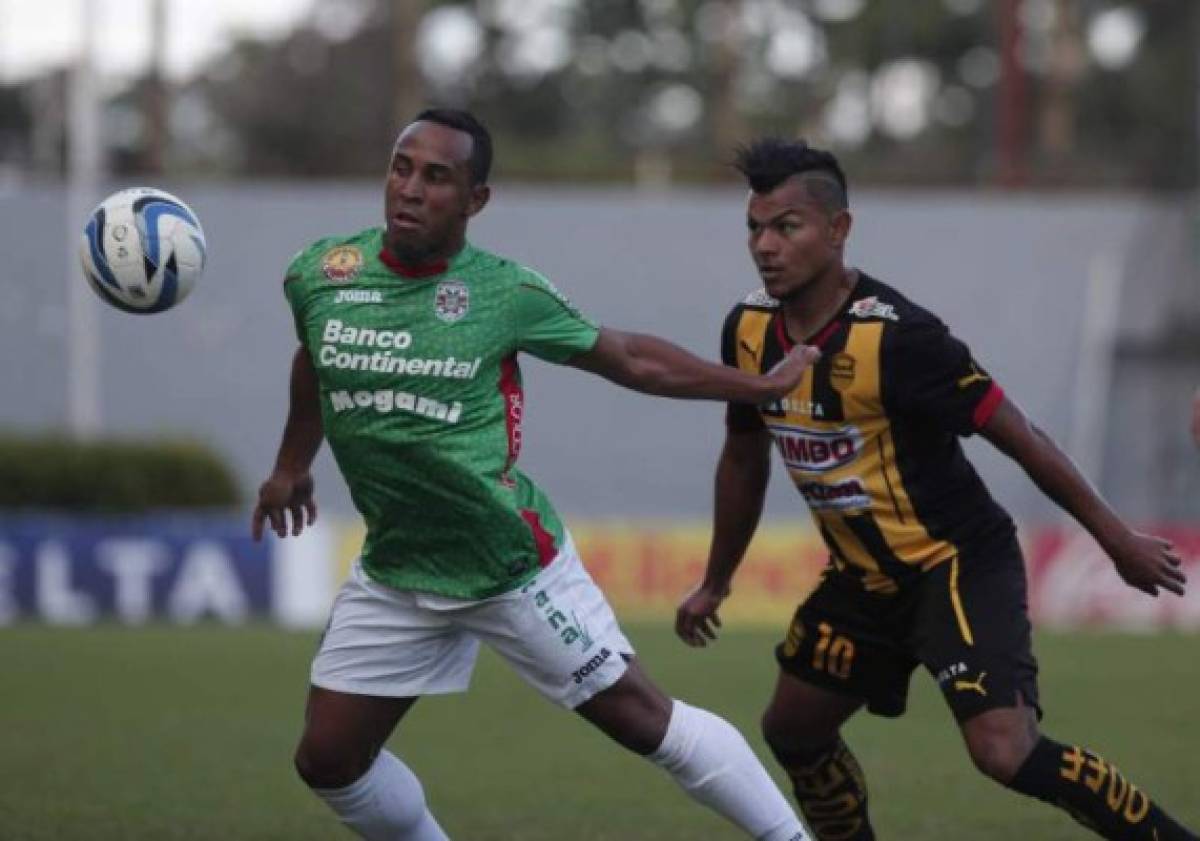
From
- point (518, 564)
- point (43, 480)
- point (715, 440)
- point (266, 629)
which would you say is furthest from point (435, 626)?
point (715, 440)

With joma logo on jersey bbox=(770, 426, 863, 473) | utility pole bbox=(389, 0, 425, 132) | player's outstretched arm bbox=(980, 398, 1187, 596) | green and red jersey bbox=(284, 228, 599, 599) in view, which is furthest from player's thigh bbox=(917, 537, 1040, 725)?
utility pole bbox=(389, 0, 425, 132)

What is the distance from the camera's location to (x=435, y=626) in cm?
675

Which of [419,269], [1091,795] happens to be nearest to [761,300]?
[419,269]

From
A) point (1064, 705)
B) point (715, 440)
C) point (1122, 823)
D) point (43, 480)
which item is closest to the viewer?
point (1122, 823)

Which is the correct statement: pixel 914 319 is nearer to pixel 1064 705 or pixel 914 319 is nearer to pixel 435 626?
pixel 435 626

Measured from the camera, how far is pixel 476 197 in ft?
21.9

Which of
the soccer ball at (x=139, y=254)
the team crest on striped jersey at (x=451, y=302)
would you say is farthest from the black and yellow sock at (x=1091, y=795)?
the soccer ball at (x=139, y=254)

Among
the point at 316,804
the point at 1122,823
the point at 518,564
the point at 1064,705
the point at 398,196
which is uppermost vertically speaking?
the point at 398,196

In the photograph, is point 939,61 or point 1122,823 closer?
point 1122,823

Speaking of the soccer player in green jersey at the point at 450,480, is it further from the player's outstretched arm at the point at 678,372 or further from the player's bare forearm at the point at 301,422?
the player's bare forearm at the point at 301,422

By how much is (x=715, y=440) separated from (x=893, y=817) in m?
20.5

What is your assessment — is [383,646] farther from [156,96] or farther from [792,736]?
[156,96]

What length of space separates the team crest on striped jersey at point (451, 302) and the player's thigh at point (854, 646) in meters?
1.51

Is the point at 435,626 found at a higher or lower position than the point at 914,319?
lower
